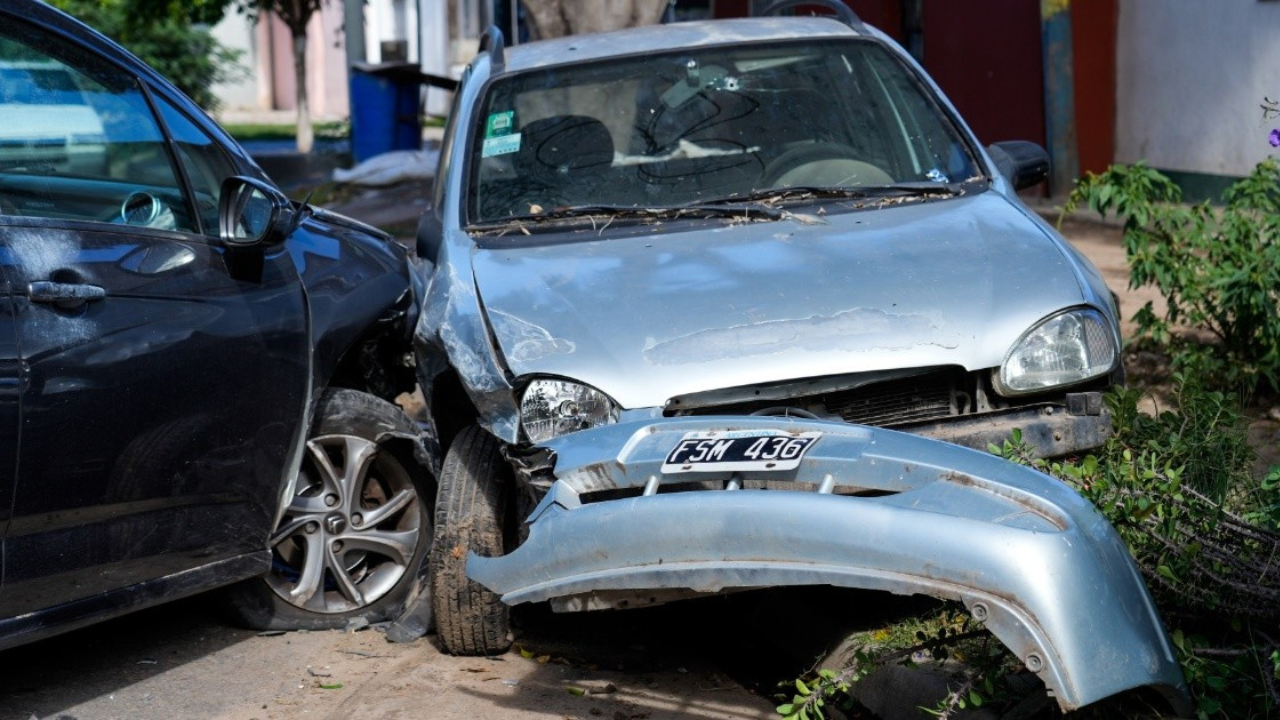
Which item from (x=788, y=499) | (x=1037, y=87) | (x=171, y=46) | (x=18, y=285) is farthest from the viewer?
(x=171, y=46)

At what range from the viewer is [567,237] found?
16.8 ft

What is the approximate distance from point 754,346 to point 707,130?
5.63 feet

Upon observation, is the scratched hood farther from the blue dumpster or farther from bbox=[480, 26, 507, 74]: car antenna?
the blue dumpster

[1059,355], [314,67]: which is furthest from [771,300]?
[314,67]

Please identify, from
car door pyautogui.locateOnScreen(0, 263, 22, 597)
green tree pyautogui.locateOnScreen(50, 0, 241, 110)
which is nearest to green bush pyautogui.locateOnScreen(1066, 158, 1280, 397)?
car door pyautogui.locateOnScreen(0, 263, 22, 597)

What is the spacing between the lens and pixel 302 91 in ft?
74.8

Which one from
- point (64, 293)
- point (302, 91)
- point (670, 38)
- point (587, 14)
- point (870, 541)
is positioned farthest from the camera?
point (302, 91)

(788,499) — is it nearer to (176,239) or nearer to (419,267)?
(176,239)

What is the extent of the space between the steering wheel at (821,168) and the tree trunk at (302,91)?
683 inches

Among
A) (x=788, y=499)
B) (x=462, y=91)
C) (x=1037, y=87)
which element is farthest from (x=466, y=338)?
(x=1037, y=87)

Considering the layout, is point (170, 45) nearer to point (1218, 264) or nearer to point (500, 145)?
point (500, 145)

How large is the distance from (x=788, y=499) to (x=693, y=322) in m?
1.13

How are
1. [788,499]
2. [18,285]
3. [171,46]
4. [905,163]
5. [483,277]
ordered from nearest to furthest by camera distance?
[788,499]
[18,285]
[483,277]
[905,163]
[171,46]

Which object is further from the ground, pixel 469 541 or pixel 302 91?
pixel 302 91
